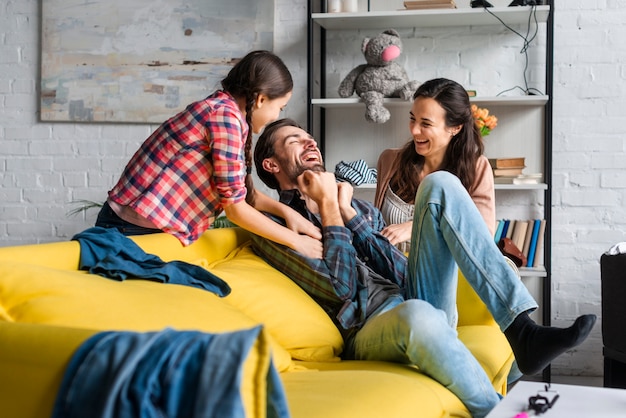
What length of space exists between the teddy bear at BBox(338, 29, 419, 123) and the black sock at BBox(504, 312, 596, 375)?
6.29 ft

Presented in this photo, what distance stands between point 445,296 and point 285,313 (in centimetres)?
51

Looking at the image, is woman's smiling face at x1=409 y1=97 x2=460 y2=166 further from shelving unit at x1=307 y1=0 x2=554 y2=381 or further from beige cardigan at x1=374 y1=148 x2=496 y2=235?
shelving unit at x1=307 y1=0 x2=554 y2=381

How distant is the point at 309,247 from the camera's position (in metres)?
2.38

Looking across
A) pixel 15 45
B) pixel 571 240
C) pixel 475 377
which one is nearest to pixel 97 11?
pixel 15 45

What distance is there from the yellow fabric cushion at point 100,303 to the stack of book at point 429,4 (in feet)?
7.95

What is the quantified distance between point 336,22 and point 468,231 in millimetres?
2106

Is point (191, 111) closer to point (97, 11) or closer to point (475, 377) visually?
point (475, 377)

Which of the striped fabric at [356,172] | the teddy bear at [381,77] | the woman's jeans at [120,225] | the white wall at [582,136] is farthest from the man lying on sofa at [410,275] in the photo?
the white wall at [582,136]

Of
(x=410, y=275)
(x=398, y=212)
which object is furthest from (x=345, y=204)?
(x=398, y=212)

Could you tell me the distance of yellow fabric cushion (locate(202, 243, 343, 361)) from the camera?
213 centimetres

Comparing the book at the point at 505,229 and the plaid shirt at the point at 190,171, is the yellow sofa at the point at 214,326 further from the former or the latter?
the book at the point at 505,229

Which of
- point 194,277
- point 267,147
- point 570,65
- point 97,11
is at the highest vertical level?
point 97,11

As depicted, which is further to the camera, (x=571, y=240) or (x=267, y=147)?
(x=571, y=240)

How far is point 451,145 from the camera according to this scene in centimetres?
328
